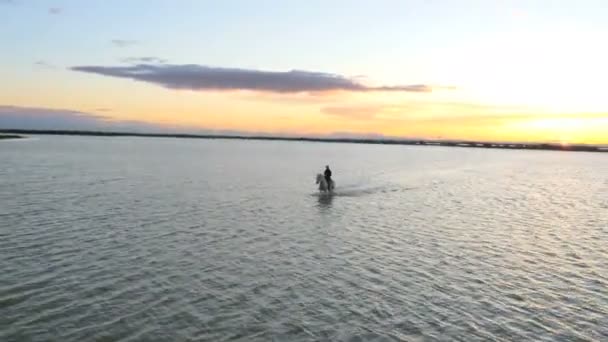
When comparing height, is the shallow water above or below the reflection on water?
above

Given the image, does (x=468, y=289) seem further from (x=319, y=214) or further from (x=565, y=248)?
(x=319, y=214)

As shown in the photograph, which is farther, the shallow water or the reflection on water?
the reflection on water

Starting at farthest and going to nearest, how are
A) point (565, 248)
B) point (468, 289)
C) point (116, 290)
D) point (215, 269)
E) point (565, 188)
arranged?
point (565, 188), point (565, 248), point (215, 269), point (468, 289), point (116, 290)

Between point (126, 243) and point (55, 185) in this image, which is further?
point (55, 185)

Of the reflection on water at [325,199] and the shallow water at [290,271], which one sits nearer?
the shallow water at [290,271]

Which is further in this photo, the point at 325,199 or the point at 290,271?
the point at 325,199

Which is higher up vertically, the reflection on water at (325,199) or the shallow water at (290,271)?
the shallow water at (290,271)

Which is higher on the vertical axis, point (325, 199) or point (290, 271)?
point (290, 271)

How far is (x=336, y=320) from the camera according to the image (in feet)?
55.3

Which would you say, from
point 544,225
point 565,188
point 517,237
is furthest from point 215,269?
point 565,188

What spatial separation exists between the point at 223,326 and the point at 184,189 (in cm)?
3838

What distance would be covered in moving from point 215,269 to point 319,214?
1778 centimetres

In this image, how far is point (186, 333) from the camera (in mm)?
15250

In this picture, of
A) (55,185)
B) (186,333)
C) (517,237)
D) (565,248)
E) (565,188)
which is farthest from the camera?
(565,188)
